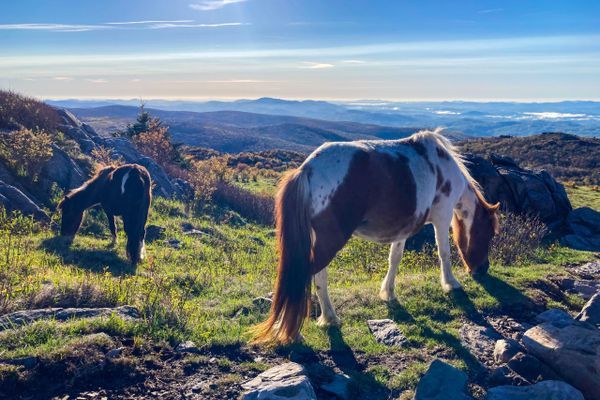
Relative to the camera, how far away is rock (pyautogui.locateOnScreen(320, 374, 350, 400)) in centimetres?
453

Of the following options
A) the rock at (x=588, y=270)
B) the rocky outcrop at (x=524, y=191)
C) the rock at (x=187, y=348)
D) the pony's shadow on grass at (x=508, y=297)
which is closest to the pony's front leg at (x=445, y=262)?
the pony's shadow on grass at (x=508, y=297)

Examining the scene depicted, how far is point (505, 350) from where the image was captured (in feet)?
17.2

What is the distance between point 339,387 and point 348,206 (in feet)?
7.20

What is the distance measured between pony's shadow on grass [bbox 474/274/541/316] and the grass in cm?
2

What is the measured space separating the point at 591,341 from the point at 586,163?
50273 millimetres

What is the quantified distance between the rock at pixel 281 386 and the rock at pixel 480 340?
2.39 meters

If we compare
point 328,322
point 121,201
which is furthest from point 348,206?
point 121,201

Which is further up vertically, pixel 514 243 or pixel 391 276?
pixel 391 276

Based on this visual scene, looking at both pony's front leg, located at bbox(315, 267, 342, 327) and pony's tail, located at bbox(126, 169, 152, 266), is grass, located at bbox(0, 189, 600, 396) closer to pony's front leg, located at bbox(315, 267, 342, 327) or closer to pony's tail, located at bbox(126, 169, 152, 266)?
pony's front leg, located at bbox(315, 267, 342, 327)

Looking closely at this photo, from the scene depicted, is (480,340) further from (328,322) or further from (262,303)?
(262,303)

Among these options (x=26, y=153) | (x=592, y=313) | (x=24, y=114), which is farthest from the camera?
(x=24, y=114)

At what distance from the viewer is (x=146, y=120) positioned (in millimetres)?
26484

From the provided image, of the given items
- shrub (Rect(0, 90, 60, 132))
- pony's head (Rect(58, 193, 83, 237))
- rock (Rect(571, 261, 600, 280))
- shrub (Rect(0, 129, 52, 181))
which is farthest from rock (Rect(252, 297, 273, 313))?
shrub (Rect(0, 90, 60, 132))

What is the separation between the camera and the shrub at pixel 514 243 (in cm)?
1051
